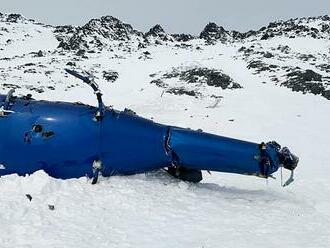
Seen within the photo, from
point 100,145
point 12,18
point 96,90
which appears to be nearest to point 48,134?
point 100,145

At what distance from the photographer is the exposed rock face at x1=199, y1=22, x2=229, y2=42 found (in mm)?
119287

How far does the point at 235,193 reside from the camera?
10.9m

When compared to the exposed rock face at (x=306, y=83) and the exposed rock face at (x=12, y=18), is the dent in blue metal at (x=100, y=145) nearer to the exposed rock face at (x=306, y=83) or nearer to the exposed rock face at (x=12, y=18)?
the exposed rock face at (x=306, y=83)

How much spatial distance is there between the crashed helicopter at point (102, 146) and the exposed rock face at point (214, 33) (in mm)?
108705

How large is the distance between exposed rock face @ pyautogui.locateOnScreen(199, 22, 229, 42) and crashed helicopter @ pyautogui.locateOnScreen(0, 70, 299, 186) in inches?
4280

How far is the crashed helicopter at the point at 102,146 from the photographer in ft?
31.8

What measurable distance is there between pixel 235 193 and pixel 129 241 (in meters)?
4.17

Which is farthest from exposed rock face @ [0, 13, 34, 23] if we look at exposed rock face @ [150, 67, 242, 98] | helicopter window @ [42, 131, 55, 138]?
helicopter window @ [42, 131, 55, 138]

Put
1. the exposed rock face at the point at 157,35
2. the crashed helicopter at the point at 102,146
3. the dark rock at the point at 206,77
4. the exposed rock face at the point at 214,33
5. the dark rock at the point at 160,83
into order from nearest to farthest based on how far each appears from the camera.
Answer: the crashed helicopter at the point at 102,146, the dark rock at the point at 206,77, the dark rock at the point at 160,83, the exposed rock face at the point at 157,35, the exposed rock face at the point at 214,33

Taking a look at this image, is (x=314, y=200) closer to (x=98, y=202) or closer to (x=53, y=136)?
(x=98, y=202)

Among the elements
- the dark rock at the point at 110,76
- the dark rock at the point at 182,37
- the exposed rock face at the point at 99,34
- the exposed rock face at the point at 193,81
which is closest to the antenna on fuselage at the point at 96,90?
the exposed rock face at the point at 193,81

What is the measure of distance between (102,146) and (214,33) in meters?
115

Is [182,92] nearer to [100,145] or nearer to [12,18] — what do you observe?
[100,145]

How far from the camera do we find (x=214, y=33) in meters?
122
